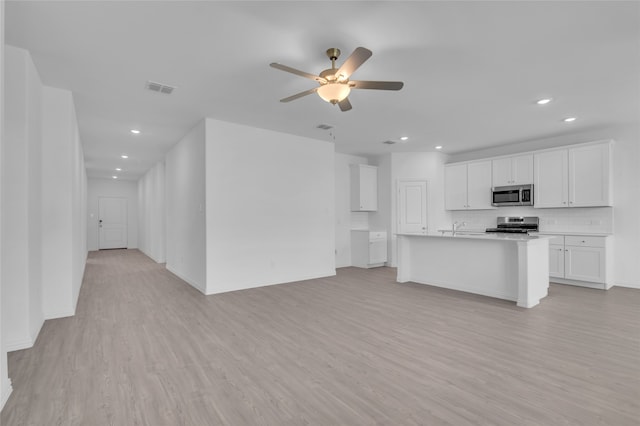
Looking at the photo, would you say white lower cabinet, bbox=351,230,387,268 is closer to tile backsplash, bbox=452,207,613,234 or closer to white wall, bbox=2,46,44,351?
tile backsplash, bbox=452,207,613,234

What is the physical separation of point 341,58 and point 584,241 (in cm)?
546

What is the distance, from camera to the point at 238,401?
213 centimetres

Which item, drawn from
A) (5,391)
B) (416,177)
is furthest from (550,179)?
(5,391)

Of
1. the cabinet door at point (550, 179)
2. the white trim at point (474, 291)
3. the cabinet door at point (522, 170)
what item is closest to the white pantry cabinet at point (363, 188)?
the white trim at point (474, 291)

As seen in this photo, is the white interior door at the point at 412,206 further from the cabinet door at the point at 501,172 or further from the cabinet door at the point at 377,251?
the cabinet door at the point at 501,172

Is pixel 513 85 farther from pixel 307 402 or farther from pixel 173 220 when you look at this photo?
pixel 173 220

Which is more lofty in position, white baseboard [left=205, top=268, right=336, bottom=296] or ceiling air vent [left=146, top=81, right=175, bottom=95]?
ceiling air vent [left=146, top=81, right=175, bottom=95]

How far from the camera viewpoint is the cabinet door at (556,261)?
5703 millimetres

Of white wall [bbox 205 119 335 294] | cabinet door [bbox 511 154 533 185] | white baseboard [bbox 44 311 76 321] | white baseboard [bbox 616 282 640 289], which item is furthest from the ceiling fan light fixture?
white baseboard [bbox 616 282 640 289]

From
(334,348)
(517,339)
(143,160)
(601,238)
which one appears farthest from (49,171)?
(601,238)

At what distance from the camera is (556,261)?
578cm

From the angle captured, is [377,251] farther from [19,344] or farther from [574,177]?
[19,344]

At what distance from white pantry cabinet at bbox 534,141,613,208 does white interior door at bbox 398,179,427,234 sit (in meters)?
2.30

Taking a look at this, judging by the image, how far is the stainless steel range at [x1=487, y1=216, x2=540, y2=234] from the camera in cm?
637
